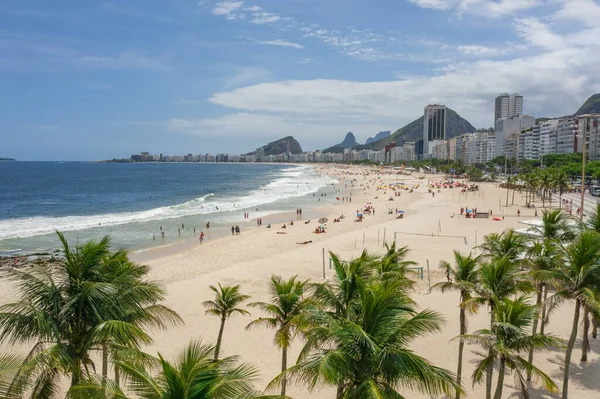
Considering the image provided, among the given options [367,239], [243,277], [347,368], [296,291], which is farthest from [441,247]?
[347,368]

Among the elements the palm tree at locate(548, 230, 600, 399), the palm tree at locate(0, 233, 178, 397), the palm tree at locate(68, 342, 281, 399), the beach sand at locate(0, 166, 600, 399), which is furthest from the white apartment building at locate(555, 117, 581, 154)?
the palm tree at locate(68, 342, 281, 399)

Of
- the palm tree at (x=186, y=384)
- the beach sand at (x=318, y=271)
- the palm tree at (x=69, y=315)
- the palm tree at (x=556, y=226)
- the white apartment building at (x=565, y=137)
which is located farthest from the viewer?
the white apartment building at (x=565, y=137)

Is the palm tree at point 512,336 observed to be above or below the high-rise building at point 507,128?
below

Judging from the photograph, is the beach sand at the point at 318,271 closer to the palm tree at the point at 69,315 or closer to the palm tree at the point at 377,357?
the palm tree at the point at 377,357

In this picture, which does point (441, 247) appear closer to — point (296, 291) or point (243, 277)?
point (243, 277)

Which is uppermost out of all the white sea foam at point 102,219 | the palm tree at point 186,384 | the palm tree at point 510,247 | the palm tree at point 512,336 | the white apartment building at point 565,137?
the white apartment building at point 565,137

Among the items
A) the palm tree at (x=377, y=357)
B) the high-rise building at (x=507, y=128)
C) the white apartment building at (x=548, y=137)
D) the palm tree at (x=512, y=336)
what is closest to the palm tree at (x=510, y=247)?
the palm tree at (x=512, y=336)

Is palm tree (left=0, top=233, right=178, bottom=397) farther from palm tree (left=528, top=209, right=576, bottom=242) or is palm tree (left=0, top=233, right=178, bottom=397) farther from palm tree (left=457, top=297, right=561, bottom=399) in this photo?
palm tree (left=528, top=209, right=576, bottom=242)
